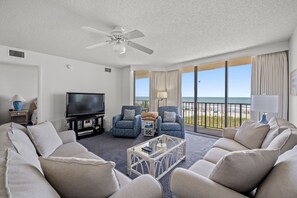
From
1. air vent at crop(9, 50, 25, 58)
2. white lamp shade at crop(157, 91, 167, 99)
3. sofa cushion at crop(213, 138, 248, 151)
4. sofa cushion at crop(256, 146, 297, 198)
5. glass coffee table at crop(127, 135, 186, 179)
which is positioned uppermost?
air vent at crop(9, 50, 25, 58)

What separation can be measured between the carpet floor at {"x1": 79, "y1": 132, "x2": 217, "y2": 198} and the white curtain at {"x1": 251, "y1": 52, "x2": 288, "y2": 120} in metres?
1.44

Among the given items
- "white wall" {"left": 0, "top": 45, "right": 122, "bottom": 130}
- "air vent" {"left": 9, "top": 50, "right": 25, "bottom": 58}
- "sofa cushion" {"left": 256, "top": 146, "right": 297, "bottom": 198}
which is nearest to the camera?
"sofa cushion" {"left": 256, "top": 146, "right": 297, "bottom": 198}

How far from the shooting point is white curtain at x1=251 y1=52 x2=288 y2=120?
2.87 m

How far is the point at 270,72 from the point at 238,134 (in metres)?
1.94

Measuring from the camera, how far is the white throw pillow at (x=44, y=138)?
167 centimetres

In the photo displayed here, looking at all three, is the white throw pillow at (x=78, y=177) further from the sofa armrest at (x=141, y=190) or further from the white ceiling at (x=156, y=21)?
the white ceiling at (x=156, y=21)

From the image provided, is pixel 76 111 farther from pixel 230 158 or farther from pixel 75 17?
pixel 230 158

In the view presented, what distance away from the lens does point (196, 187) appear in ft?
3.18

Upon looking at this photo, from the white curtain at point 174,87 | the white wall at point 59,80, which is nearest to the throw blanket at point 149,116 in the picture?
the white curtain at point 174,87

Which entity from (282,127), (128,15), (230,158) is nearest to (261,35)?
(282,127)

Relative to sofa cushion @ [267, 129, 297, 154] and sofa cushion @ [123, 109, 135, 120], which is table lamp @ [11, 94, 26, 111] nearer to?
sofa cushion @ [123, 109, 135, 120]

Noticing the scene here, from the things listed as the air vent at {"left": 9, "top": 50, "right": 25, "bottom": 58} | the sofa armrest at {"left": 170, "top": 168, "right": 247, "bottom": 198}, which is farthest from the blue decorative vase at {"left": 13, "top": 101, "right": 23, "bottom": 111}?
the sofa armrest at {"left": 170, "top": 168, "right": 247, "bottom": 198}

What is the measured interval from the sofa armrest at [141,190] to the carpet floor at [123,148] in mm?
990

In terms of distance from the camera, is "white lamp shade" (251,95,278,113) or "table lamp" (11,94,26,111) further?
"table lamp" (11,94,26,111)
